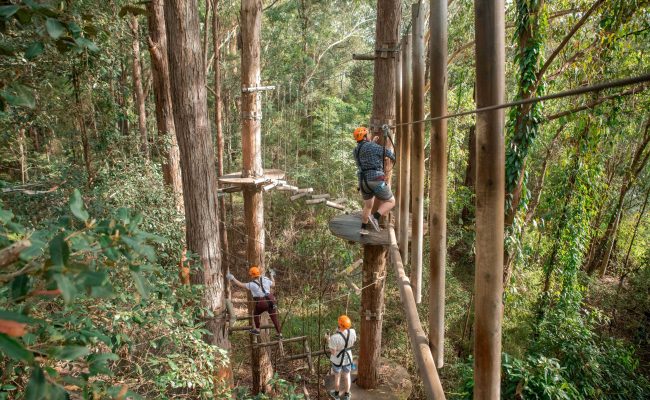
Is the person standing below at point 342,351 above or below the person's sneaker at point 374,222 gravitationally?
below

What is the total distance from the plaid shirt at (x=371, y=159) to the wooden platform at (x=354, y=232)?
0.75m

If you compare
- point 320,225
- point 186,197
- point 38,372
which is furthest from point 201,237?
point 320,225

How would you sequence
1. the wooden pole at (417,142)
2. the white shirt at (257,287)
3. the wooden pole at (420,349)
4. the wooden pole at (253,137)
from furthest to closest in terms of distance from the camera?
the wooden pole at (253,137) < the white shirt at (257,287) < the wooden pole at (417,142) < the wooden pole at (420,349)

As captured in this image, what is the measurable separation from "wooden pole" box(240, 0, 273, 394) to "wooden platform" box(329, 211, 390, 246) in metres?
2.17

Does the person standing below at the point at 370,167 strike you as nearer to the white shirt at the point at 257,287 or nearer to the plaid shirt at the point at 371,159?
the plaid shirt at the point at 371,159

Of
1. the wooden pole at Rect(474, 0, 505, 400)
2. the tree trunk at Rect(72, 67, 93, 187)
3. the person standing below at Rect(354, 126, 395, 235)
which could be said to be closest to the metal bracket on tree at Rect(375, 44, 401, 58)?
the person standing below at Rect(354, 126, 395, 235)

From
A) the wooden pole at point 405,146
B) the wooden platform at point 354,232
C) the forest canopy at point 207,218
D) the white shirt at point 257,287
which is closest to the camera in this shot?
the forest canopy at point 207,218

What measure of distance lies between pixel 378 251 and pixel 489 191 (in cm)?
429

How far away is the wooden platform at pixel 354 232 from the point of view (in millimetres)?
4832

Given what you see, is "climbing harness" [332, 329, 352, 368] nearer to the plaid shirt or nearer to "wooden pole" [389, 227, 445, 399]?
"wooden pole" [389, 227, 445, 399]

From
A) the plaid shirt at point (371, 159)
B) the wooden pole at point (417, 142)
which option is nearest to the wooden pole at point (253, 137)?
the plaid shirt at point (371, 159)

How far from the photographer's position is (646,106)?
5809 mm

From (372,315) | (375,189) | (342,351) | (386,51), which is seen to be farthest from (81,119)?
(372,315)

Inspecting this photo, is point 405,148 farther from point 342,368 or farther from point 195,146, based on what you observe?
point 342,368
